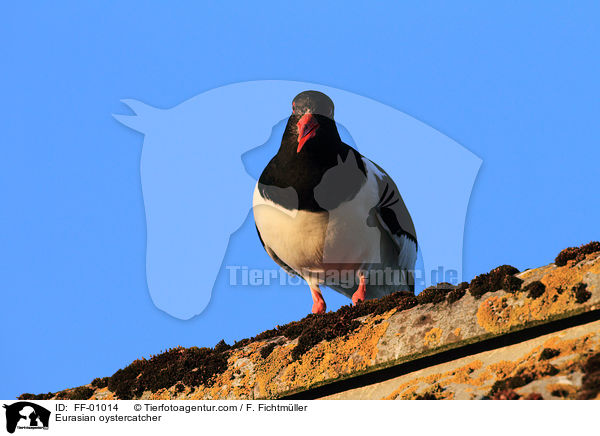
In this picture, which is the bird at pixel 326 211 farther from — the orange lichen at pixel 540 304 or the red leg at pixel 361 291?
the orange lichen at pixel 540 304

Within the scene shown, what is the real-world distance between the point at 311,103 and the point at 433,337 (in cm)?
528

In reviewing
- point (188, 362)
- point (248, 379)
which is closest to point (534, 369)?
point (248, 379)

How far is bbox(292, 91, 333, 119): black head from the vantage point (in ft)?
40.4

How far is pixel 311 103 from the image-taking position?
12.4 meters

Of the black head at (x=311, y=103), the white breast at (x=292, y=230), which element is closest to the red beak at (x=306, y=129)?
the black head at (x=311, y=103)

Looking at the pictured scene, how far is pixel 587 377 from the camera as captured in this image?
6449 millimetres

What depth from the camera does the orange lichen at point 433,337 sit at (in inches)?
340

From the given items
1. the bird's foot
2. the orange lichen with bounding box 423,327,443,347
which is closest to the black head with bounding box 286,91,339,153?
the bird's foot

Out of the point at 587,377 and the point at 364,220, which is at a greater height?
the point at 364,220

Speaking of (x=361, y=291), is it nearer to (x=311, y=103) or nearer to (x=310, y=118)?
(x=310, y=118)

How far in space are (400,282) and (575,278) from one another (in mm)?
6565
